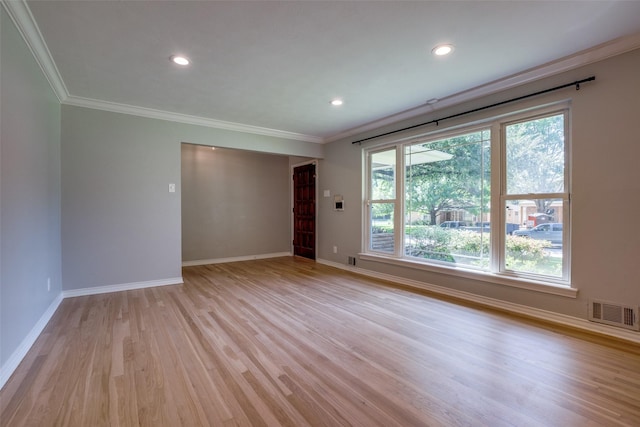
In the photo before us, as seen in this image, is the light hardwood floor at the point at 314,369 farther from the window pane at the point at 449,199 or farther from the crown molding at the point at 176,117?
the crown molding at the point at 176,117

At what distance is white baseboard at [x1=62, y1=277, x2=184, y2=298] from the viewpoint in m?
3.64

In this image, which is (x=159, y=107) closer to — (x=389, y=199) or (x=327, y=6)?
(x=327, y=6)

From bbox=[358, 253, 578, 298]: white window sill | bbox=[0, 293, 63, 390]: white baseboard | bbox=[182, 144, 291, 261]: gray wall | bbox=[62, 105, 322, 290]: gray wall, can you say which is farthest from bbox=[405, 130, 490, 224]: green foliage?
bbox=[0, 293, 63, 390]: white baseboard

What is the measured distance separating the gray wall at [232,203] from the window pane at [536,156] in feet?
15.6

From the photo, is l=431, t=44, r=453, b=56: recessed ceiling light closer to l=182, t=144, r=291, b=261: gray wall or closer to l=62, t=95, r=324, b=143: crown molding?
l=62, t=95, r=324, b=143: crown molding

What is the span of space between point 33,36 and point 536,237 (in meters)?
4.84

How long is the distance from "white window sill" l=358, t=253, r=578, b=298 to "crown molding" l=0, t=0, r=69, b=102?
4491 mm

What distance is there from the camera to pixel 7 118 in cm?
195

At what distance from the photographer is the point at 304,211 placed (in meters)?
6.52

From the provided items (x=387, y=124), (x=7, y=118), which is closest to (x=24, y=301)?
(x=7, y=118)

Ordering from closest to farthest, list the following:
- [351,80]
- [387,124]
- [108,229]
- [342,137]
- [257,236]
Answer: [351,80] < [108,229] < [387,124] < [342,137] < [257,236]

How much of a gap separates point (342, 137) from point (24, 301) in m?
4.63

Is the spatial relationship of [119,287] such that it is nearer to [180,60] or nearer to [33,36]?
[33,36]

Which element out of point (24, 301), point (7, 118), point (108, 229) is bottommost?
point (24, 301)
